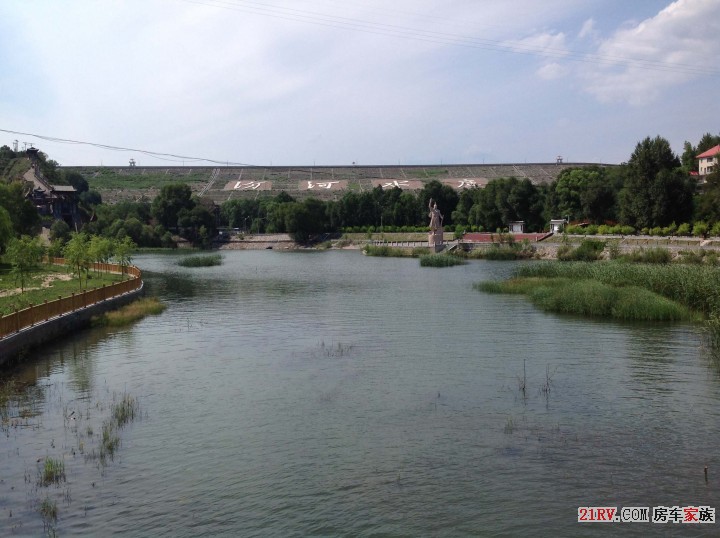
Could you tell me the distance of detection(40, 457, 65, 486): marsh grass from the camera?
47.2ft

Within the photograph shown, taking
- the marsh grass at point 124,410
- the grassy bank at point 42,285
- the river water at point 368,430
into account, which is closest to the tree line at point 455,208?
the grassy bank at point 42,285

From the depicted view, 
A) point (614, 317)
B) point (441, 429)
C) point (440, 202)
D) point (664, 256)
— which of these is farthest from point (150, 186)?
point (441, 429)

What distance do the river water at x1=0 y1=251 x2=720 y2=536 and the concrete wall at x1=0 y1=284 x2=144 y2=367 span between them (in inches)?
33.2

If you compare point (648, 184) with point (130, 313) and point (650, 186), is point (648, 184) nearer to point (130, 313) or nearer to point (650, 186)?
point (650, 186)

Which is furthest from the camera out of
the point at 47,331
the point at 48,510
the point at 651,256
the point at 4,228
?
the point at 651,256

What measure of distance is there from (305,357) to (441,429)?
1001 cm

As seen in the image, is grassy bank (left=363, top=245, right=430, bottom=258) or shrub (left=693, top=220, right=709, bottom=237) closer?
shrub (left=693, top=220, right=709, bottom=237)

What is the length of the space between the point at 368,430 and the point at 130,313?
24259 mm

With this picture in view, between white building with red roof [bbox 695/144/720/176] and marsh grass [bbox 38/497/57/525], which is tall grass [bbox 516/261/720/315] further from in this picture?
white building with red roof [bbox 695/144/720/176]

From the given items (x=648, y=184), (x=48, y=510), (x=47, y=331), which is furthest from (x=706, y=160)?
(x=48, y=510)

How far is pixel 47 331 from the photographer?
29.6m

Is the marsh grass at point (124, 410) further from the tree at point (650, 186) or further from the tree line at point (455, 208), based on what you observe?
the tree at point (650, 186)

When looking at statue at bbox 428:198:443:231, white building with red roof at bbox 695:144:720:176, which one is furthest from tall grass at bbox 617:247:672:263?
white building with red roof at bbox 695:144:720:176

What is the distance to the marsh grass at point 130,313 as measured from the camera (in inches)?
1400
